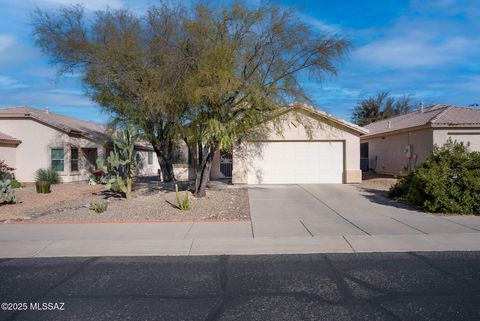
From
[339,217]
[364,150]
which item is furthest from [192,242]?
[364,150]

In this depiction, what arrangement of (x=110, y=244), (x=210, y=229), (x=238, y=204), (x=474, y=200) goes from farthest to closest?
(x=238, y=204) → (x=474, y=200) → (x=210, y=229) → (x=110, y=244)

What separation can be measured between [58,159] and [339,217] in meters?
18.9

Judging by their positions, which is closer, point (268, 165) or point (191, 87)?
point (191, 87)

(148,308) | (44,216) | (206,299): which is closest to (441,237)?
(206,299)

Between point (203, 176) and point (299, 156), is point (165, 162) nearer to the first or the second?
point (203, 176)

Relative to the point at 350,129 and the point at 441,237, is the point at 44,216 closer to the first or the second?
the point at 441,237

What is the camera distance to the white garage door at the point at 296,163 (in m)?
21.1

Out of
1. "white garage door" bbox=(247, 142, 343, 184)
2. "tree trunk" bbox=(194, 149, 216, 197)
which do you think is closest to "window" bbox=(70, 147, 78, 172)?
"white garage door" bbox=(247, 142, 343, 184)

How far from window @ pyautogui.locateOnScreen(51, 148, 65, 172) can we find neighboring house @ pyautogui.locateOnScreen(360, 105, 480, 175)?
791 inches

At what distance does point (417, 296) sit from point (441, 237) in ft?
14.0

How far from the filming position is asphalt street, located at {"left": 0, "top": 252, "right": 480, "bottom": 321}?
5.02 metres

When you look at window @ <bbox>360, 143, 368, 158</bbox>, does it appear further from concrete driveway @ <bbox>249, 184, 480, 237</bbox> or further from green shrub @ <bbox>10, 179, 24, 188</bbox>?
green shrub @ <bbox>10, 179, 24, 188</bbox>

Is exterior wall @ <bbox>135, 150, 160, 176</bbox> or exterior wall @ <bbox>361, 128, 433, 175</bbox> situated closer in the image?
exterior wall @ <bbox>361, 128, 433, 175</bbox>

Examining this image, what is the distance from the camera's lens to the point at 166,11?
53.4 feet
